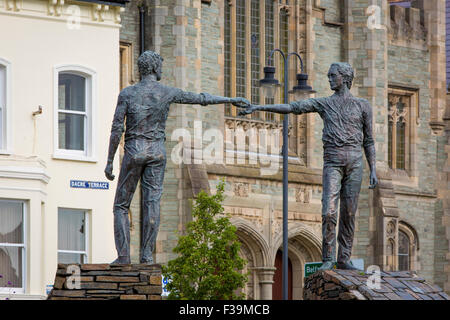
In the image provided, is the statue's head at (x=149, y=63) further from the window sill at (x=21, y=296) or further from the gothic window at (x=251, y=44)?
the gothic window at (x=251, y=44)

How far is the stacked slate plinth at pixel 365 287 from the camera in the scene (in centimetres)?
1750

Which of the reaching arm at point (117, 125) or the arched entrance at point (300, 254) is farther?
the arched entrance at point (300, 254)

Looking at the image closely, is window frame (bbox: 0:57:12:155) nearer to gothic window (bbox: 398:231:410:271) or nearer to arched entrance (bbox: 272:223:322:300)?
arched entrance (bbox: 272:223:322:300)

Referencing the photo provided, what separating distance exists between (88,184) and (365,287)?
50.8 feet

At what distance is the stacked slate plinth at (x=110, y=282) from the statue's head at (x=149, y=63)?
2.58 m

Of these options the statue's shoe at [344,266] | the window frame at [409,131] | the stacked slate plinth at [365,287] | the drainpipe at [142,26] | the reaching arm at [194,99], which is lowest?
the stacked slate plinth at [365,287]

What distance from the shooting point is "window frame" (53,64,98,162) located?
3195cm

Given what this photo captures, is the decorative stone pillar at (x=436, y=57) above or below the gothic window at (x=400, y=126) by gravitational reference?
above

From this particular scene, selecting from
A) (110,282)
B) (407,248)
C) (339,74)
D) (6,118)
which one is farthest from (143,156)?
(407,248)

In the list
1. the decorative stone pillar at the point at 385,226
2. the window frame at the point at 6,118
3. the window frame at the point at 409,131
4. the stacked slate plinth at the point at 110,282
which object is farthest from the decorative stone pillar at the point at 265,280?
the stacked slate plinth at the point at 110,282

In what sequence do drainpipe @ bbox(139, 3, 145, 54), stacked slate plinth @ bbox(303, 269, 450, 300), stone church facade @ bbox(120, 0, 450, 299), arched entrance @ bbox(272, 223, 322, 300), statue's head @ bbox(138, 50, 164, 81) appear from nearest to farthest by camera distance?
stacked slate plinth @ bbox(303, 269, 450, 300)
statue's head @ bbox(138, 50, 164, 81)
stone church facade @ bbox(120, 0, 450, 299)
drainpipe @ bbox(139, 3, 145, 54)
arched entrance @ bbox(272, 223, 322, 300)

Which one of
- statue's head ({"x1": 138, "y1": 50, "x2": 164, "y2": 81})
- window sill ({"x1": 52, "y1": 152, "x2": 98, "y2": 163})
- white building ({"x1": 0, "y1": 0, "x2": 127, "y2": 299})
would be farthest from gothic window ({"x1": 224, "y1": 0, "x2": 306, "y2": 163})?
statue's head ({"x1": 138, "y1": 50, "x2": 164, "y2": 81})

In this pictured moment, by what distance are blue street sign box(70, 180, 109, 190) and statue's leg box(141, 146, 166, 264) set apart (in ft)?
47.1
